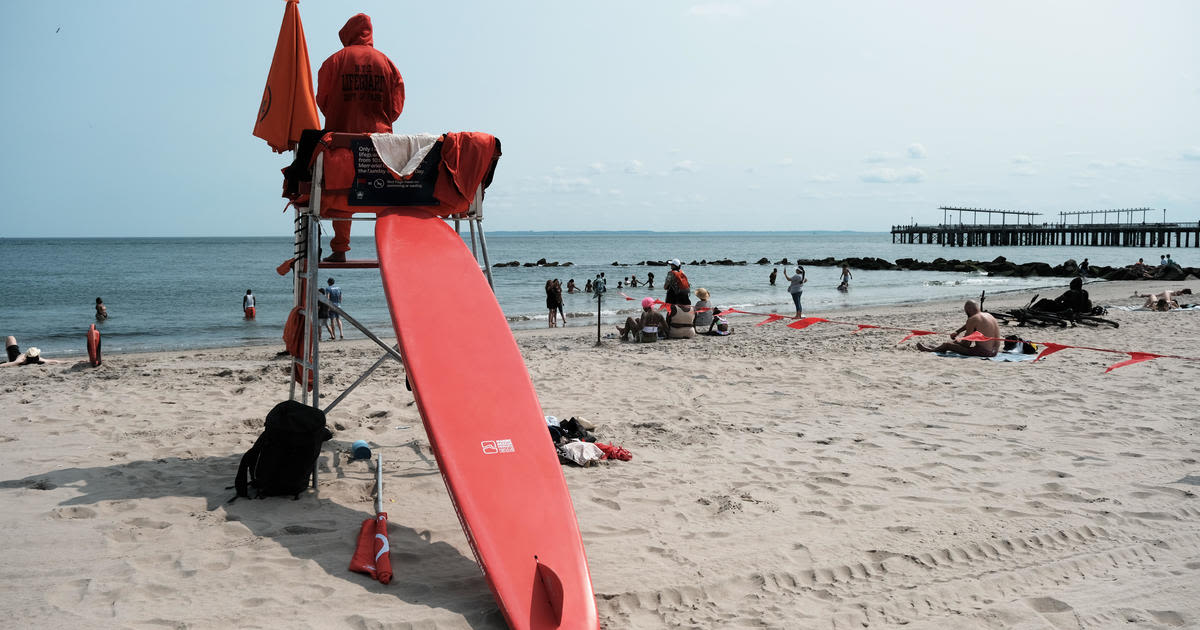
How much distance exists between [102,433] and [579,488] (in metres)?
4.41

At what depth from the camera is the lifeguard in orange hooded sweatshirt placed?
531 cm

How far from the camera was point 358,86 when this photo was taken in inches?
209

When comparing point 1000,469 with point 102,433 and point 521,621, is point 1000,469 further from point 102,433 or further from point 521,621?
point 102,433

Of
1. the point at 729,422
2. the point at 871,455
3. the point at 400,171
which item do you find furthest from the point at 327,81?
the point at 871,455

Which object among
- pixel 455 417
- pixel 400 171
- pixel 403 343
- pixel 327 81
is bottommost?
pixel 455 417

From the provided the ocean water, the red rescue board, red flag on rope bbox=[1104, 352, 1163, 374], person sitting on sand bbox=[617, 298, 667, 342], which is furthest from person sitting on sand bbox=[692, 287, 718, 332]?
the red rescue board

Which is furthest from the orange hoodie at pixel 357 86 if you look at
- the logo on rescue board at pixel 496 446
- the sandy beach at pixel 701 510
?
the logo on rescue board at pixel 496 446

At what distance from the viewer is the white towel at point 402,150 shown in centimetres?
483

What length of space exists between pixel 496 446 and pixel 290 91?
329 cm

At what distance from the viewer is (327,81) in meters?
5.31

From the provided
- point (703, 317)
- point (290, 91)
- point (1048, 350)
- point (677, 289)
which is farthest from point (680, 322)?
point (290, 91)

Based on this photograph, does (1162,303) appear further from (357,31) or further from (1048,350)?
(357,31)

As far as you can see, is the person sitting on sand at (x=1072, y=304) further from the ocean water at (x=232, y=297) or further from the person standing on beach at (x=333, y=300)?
Result: the person standing on beach at (x=333, y=300)

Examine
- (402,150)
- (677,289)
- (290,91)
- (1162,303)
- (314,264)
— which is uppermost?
(290,91)
